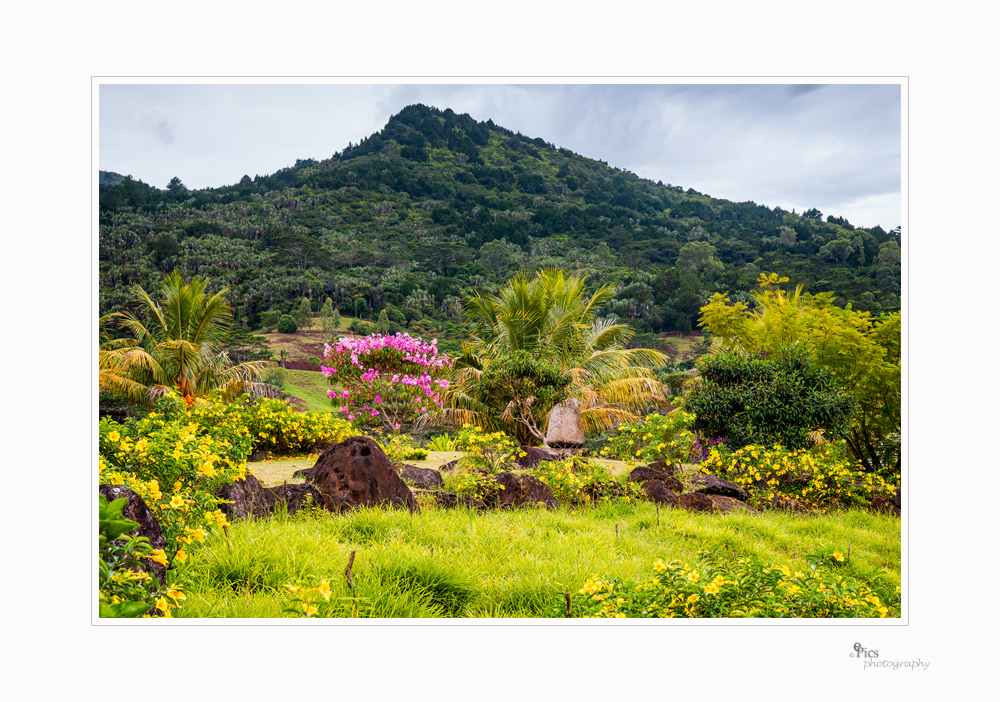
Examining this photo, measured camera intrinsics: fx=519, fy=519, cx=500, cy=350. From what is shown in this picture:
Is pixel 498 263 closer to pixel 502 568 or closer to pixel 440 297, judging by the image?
pixel 440 297

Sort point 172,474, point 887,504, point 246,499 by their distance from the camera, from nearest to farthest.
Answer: point 172,474
point 246,499
point 887,504

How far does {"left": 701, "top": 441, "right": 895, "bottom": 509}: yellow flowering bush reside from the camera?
5.60 m

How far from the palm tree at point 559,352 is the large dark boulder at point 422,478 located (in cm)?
461

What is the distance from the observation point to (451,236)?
32375mm

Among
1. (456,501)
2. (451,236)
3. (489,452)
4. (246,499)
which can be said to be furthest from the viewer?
(451,236)

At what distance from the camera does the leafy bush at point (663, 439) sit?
6.93m

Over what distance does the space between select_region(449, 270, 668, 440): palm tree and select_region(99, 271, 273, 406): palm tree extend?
14.0ft

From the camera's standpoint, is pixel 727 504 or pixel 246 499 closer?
pixel 246 499

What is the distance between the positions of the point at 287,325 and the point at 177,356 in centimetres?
1101

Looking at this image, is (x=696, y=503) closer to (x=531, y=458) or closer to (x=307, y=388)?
(x=531, y=458)

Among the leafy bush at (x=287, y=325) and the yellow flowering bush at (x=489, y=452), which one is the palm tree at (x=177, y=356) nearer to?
the yellow flowering bush at (x=489, y=452)

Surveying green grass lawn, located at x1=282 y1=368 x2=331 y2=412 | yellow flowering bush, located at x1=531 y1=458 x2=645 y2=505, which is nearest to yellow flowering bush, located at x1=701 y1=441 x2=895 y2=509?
yellow flowering bush, located at x1=531 y1=458 x2=645 y2=505

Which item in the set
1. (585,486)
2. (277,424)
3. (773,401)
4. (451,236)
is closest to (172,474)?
(585,486)
